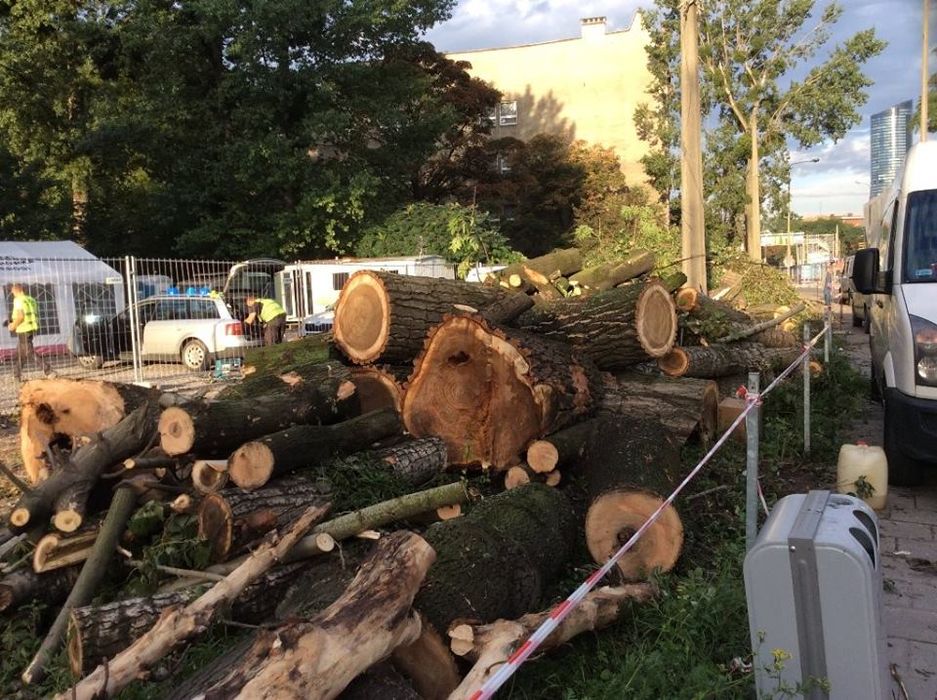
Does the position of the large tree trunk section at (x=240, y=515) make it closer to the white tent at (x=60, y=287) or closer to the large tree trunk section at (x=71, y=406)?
the large tree trunk section at (x=71, y=406)

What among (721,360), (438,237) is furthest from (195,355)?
(721,360)

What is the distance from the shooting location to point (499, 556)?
11.7 ft

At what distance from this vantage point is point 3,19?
2241cm

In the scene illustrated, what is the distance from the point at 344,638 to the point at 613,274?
8.67 m

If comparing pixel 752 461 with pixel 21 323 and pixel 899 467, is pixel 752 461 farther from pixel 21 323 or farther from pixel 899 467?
pixel 21 323

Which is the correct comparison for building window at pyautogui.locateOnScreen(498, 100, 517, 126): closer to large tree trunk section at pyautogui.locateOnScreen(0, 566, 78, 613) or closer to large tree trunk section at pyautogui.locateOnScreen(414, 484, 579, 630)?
large tree trunk section at pyautogui.locateOnScreen(414, 484, 579, 630)

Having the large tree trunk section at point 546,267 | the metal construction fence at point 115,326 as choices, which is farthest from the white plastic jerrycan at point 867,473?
the metal construction fence at point 115,326

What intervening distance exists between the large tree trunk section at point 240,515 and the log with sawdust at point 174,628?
387 mm

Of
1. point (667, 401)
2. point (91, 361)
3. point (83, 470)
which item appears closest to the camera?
point (83, 470)

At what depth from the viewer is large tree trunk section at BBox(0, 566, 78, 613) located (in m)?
3.71

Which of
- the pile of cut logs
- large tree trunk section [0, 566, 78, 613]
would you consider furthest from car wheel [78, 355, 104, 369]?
large tree trunk section [0, 566, 78, 613]

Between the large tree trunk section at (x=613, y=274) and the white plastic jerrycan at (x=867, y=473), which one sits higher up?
the large tree trunk section at (x=613, y=274)

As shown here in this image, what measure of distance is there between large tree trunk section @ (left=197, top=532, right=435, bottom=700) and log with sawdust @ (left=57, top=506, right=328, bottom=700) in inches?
28.9

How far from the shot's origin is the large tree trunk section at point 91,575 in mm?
3406
